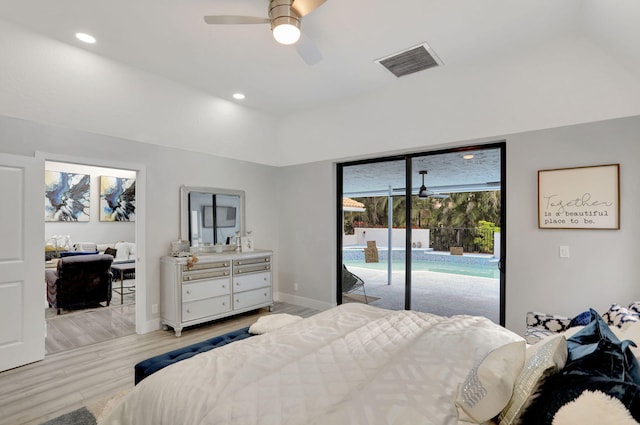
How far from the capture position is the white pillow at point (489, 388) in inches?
41.8

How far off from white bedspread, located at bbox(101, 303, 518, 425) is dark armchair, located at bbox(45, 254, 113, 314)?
4.08 metres

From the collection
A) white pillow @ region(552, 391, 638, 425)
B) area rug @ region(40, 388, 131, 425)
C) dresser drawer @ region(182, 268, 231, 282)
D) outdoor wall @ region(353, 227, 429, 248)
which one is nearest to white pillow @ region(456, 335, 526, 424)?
white pillow @ region(552, 391, 638, 425)

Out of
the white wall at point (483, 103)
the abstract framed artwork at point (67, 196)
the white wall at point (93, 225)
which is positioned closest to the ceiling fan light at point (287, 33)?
the white wall at point (483, 103)

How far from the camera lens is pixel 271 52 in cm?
327

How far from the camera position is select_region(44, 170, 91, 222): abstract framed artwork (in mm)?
6859

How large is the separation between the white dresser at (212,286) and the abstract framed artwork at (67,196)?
478 centimetres

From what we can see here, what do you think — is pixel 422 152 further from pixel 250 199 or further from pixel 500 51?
pixel 250 199

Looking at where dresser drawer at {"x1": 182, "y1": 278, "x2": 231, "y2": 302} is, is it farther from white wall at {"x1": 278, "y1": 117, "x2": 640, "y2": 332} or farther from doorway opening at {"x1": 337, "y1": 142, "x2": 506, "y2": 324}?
white wall at {"x1": 278, "y1": 117, "x2": 640, "y2": 332}

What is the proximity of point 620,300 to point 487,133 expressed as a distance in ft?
6.35

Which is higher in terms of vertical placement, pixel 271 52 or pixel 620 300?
pixel 271 52

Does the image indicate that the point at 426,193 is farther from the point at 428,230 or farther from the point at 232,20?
the point at 232,20

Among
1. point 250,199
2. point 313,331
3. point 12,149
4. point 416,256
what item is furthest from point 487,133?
point 12,149

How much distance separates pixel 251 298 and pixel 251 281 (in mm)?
240

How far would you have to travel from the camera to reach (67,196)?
7129 mm
